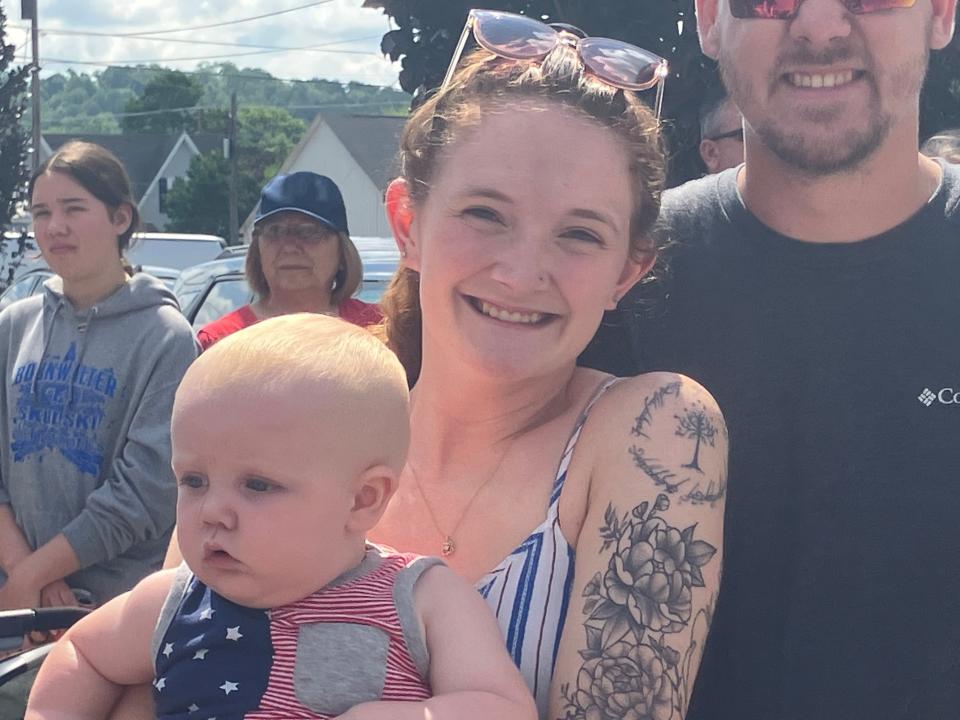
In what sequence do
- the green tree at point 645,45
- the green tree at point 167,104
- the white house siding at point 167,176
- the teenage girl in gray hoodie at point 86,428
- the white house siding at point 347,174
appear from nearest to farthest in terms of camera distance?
1. the teenage girl in gray hoodie at point 86,428
2. the green tree at point 645,45
3. the white house siding at point 347,174
4. the white house siding at point 167,176
5. the green tree at point 167,104

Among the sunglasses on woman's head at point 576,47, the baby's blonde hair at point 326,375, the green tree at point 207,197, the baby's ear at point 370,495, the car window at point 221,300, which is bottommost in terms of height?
the green tree at point 207,197

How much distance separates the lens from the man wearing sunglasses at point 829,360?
7.18ft

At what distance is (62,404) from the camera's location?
13.8 feet

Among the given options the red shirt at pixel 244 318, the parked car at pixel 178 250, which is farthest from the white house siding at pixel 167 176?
the red shirt at pixel 244 318

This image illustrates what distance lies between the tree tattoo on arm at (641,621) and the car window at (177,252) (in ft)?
55.3

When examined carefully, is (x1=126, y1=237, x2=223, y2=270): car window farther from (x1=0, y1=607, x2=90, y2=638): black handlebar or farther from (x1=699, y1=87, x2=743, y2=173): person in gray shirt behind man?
(x1=0, y1=607, x2=90, y2=638): black handlebar

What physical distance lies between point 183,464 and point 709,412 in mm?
783

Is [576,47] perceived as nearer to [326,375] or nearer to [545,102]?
[545,102]

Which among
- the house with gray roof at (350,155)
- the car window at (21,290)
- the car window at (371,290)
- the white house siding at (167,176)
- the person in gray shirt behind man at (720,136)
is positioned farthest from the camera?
the white house siding at (167,176)

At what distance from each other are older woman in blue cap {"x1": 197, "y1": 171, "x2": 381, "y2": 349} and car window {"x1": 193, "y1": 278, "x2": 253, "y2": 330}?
145cm

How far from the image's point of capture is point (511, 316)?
1.97m

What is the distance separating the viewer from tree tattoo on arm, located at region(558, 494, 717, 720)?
1.74 m

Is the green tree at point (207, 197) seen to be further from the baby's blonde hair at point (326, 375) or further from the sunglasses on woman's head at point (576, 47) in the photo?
the baby's blonde hair at point (326, 375)

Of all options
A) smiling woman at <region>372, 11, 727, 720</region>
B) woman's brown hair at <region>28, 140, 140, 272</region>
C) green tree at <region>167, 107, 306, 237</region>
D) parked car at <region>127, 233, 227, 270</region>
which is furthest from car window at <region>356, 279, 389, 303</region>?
green tree at <region>167, 107, 306, 237</region>
